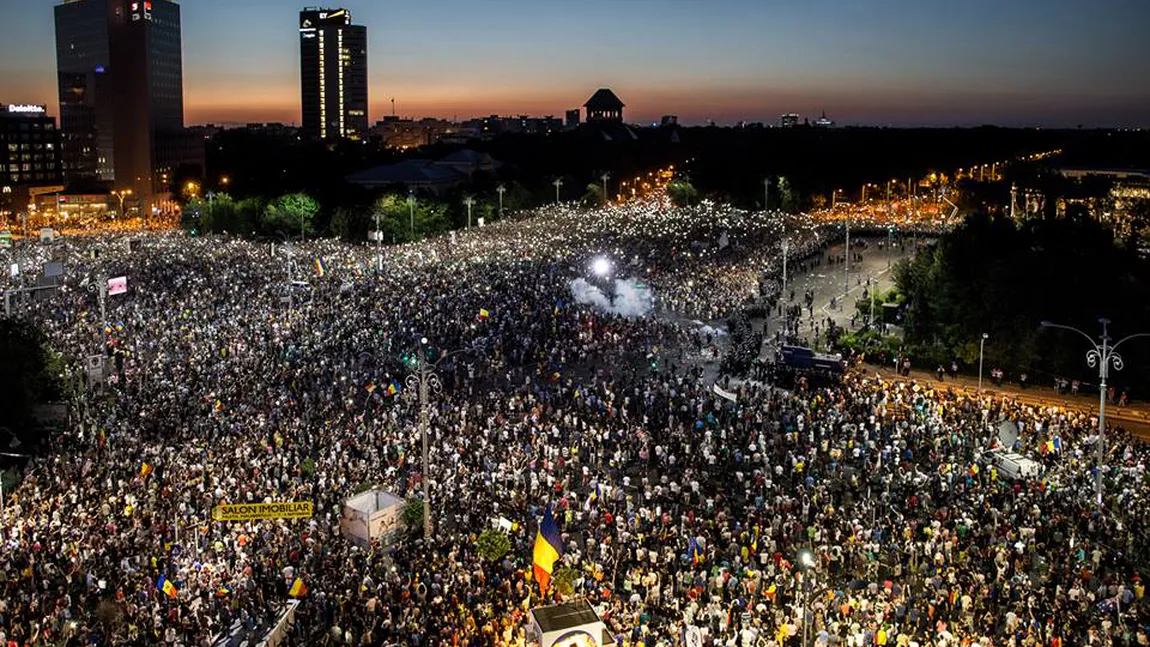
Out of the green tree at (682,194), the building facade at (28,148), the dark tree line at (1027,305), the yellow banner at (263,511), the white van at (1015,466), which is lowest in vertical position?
the white van at (1015,466)

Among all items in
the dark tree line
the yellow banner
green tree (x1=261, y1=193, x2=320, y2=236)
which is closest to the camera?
the yellow banner

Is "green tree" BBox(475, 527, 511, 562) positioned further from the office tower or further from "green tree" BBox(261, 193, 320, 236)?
the office tower

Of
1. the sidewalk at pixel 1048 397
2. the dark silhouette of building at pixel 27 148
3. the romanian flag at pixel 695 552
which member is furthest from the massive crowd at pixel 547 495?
the dark silhouette of building at pixel 27 148

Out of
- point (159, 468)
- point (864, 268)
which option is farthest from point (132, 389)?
point (864, 268)

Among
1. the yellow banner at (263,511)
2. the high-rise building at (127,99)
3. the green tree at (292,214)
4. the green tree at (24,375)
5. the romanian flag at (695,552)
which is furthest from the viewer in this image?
the high-rise building at (127,99)

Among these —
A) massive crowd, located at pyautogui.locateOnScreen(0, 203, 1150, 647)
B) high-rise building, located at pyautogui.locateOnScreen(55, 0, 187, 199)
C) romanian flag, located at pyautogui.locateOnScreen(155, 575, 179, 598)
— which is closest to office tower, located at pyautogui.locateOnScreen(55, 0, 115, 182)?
high-rise building, located at pyautogui.locateOnScreen(55, 0, 187, 199)

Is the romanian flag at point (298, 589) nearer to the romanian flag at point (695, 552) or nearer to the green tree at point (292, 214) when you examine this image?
the romanian flag at point (695, 552)

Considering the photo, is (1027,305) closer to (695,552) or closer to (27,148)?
(695,552)
